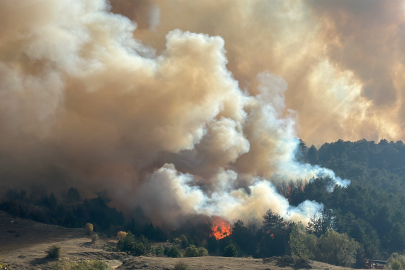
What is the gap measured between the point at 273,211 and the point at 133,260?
187ft

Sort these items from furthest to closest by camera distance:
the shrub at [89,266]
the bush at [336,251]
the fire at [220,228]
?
1. the fire at [220,228]
2. the bush at [336,251]
3. the shrub at [89,266]

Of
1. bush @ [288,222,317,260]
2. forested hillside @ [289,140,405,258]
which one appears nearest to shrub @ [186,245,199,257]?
bush @ [288,222,317,260]

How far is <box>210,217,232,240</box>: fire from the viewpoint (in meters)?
102

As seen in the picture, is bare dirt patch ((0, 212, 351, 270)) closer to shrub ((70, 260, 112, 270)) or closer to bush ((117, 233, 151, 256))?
bush ((117, 233, 151, 256))

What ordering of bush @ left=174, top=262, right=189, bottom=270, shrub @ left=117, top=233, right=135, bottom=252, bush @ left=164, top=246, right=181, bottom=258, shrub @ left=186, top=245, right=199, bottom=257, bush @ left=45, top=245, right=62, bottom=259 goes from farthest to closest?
shrub @ left=186, top=245, right=199, bottom=257 < bush @ left=164, top=246, right=181, bottom=258 < shrub @ left=117, top=233, right=135, bottom=252 < bush @ left=45, top=245, right=62, bottom=259 < bush @ left=174, top=262, right=189, bottom=270

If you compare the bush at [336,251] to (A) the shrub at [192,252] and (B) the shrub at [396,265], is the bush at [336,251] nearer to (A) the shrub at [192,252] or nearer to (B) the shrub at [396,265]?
(B) the shrub at [396,265]

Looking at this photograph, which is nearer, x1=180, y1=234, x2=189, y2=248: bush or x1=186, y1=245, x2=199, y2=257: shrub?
x1=186, y1=245, x2=199, y2=257: shrub

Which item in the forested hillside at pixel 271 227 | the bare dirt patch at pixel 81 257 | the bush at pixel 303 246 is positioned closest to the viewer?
the bare dirt patch at pixel 81 257

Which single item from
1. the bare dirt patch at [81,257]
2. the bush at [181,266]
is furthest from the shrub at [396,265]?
the bush at [181,266]

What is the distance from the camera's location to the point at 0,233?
72.6 metres

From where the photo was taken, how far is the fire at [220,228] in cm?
10225

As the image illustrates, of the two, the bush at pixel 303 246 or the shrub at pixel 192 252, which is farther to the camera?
the shrub at pixel 192 252

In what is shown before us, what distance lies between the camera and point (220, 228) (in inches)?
4114

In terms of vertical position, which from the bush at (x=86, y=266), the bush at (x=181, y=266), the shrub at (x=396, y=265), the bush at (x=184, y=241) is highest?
the bush at (x=184, y=241)
